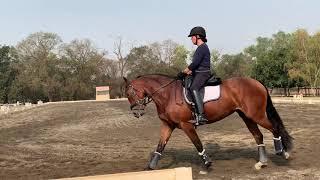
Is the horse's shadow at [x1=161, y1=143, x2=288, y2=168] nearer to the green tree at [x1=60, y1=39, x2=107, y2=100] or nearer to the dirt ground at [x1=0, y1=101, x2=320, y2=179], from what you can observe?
the dirt ground at [x1=0, y1=101, x2=320, y2=179]

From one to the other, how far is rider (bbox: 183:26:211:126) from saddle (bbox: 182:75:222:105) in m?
0.09

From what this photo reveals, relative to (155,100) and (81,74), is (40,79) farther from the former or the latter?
(155,100)

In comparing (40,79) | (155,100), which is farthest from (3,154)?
(40,79)

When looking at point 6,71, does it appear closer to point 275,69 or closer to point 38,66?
point 38,66

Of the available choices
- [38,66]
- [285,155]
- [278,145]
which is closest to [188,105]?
[278,145]

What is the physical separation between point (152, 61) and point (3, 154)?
103 m

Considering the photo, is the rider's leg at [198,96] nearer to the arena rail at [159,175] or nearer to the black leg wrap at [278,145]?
the black leg wrap at [278,145]

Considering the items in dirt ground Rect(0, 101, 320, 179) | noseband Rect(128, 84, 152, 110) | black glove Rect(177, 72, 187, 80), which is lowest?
dirt ground Rect(0, 101, 320, 179)

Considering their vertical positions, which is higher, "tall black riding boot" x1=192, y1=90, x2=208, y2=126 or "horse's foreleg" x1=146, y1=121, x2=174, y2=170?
"tall black riding boot" x1=192, y1=90, x2=208, y2=126

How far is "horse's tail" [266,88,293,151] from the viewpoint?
10.8 m

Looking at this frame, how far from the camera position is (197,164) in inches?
432

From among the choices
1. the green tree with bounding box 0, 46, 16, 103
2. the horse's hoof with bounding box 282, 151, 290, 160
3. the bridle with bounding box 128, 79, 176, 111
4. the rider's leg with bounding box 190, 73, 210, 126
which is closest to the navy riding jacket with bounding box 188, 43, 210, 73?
the rider's leg with bounding box 190, 73, 210, 126

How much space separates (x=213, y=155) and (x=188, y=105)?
285cm

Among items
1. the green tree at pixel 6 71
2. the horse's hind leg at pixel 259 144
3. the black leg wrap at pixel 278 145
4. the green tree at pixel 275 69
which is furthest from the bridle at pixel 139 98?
the green tree at pixel 6 71
